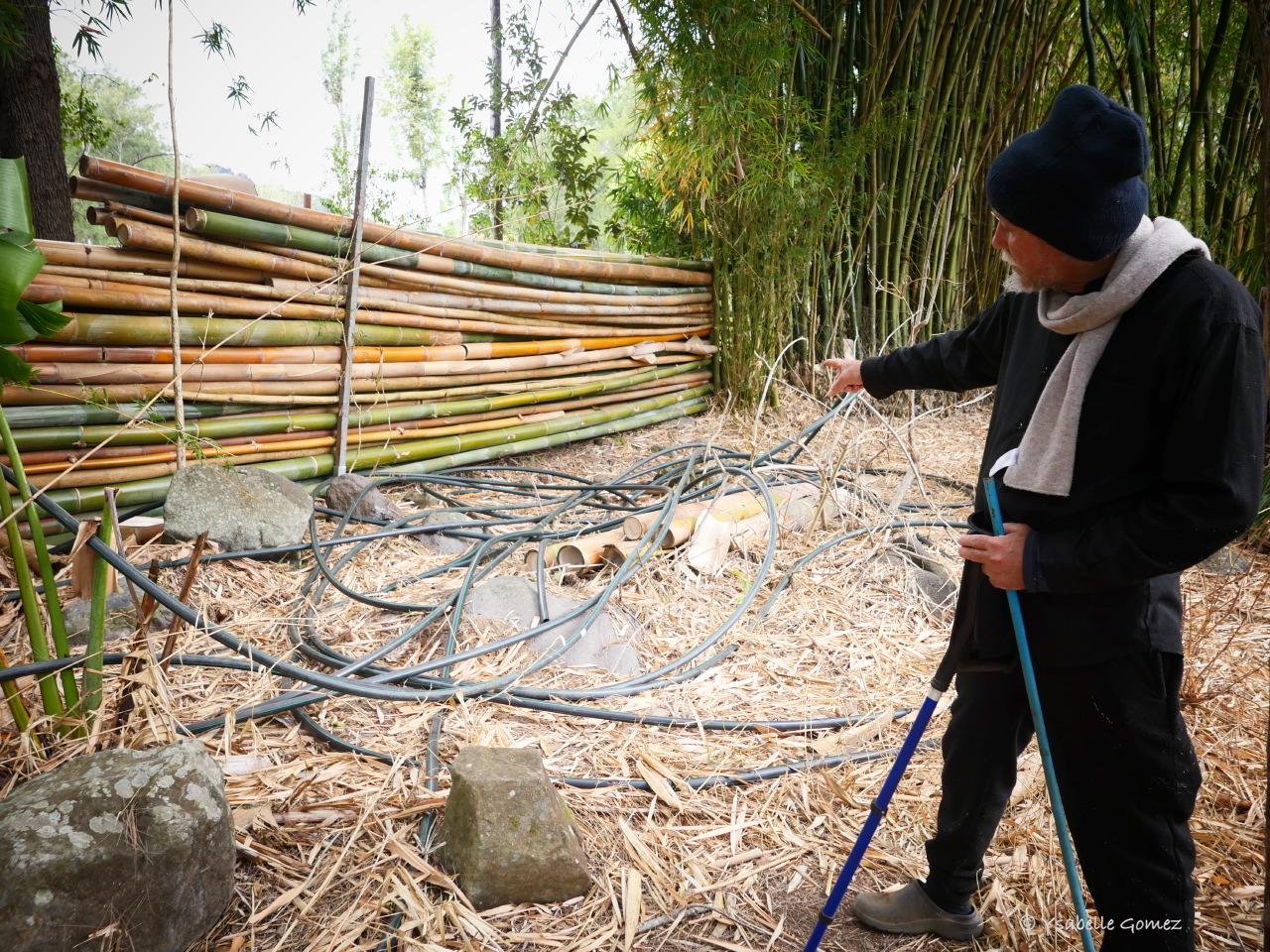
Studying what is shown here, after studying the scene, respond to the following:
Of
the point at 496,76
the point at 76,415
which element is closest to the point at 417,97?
the point at 496,76

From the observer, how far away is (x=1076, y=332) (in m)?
1.10

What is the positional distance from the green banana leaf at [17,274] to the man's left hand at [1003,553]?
161 cm

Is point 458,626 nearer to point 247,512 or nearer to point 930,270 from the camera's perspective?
point 247,512

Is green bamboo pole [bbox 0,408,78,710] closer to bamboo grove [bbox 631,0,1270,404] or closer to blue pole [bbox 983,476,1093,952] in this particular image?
blue pole [bbox 983,476,1093,952]

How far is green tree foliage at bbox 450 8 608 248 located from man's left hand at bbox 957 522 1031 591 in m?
4.91

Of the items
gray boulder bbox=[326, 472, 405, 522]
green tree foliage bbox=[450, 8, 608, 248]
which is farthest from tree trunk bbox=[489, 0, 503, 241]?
gray boulder bbox=[326, 472, 405, 522]

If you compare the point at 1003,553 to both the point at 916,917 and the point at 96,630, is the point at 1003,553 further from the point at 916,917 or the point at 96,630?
the point at 96,630

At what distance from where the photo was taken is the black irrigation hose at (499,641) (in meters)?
1.81

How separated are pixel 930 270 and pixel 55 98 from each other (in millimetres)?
5305

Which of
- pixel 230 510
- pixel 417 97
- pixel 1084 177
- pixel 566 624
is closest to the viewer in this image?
pixel 1084 177

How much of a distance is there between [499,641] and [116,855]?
1049 millimetres

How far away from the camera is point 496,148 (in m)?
5.85

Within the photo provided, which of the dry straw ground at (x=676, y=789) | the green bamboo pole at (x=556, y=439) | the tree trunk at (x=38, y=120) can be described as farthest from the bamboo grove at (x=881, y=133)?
the tree trunk at (x=38, y=120)

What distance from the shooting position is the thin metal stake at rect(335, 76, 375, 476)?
3.37 meters
